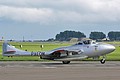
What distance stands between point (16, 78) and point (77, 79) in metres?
3.00

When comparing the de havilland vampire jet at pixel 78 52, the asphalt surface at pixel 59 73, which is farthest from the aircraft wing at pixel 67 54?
the asphalt surface at pixel 59 73

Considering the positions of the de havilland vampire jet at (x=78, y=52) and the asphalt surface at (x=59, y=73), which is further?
the de havilland vampire jet at (x=78, y=52)

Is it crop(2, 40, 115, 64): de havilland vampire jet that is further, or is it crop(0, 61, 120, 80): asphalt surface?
crop(2, 40, 115, 64): de havilland vampire jet

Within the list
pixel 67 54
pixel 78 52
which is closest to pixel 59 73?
pixel 67 54

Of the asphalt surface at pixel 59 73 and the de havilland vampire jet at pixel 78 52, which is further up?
the de havilland vampire jet at pixel 78 52

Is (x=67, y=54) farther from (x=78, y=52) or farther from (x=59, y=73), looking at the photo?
(x=59, y=73)

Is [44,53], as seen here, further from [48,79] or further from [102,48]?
[48,79]

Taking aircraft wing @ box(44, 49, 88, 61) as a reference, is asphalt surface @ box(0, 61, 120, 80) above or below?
below

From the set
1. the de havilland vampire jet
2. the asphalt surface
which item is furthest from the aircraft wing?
the asphalt surface

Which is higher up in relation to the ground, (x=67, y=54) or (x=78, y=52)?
(x=78, y=52)

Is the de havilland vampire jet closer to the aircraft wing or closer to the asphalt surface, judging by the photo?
the aircraft wing

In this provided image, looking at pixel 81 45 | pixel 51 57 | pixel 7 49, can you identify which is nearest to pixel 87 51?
pixel 81 45

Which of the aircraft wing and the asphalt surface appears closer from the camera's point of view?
the asphalt surface

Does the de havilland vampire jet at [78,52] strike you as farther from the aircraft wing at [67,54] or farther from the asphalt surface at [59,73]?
the asphalt surface at [59,73]
